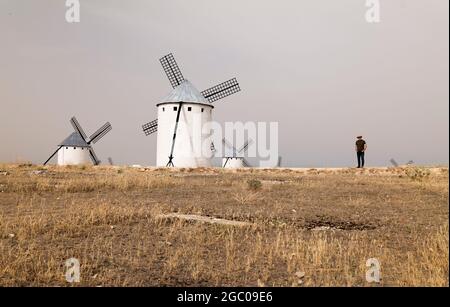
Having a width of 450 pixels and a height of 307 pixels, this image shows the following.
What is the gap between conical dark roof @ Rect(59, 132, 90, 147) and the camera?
145 ft

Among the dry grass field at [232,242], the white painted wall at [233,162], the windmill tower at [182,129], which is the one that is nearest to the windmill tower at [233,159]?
the white painted wall at [233,162]

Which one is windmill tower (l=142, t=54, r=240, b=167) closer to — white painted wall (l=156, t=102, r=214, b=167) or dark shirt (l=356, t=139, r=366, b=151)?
white painted wall (l=156, t=102, r=214, b=167)

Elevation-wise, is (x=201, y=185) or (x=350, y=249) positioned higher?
(x=201, y=185)

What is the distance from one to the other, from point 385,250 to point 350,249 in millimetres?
486

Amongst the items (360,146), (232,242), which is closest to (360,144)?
(360,146)

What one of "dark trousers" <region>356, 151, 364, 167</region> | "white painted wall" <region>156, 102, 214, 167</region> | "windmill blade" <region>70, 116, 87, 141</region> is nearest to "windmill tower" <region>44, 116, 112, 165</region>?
"windmill blade" <region>70, 116, 87, 141</region>

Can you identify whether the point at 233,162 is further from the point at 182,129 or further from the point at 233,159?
the point at 182,129

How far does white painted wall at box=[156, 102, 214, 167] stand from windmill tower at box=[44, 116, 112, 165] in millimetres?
14571

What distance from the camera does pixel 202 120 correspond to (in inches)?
1287

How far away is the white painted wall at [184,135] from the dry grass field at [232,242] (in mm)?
20212

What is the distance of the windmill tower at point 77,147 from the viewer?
1742 inches
